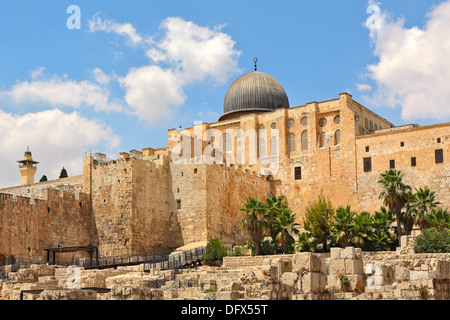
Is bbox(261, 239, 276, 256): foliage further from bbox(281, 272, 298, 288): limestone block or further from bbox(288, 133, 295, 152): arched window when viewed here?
bbox(281, 272, 298, 288): limestone block

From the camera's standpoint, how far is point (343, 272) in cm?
2192

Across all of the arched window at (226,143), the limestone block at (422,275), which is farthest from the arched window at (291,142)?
the limestone block at (422,275)

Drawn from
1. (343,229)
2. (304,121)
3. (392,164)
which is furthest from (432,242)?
(304,121)

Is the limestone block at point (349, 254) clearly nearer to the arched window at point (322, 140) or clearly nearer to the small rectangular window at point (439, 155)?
the small rectangular window at point (439, 155)

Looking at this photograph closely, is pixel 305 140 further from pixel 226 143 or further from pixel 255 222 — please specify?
pixel 255 222

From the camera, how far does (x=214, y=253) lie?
38281 millimetres

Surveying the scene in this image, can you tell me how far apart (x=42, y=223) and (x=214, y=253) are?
33.1ft

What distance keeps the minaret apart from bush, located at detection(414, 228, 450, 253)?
31.9 meters

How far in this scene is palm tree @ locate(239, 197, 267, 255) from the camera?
38906mm

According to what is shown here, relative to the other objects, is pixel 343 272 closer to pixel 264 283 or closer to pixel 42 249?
pixel 264 283

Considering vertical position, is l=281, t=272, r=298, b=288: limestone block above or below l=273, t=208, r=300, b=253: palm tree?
below

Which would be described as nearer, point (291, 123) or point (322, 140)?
point (322, 140)

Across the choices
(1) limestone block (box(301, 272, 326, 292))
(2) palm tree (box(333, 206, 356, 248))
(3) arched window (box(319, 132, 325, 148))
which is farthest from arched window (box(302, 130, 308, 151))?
(1) limestone block (box(301, 272, 326, 292))
